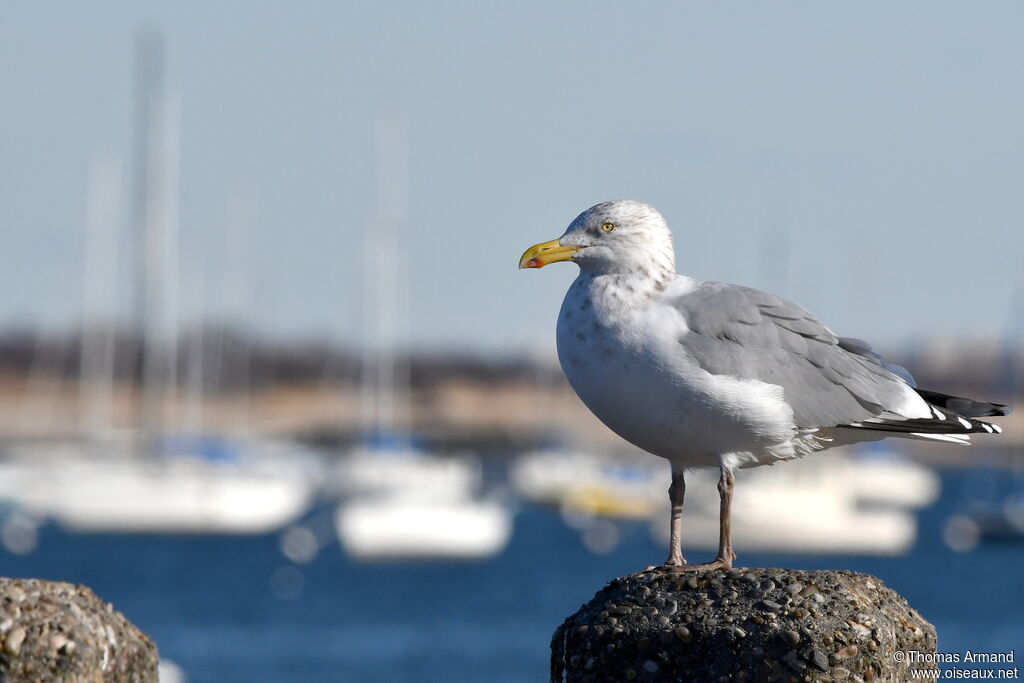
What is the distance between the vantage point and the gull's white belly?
24.7 feet

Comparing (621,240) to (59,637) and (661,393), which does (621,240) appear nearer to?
(661,393)

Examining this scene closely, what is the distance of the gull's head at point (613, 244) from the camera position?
786 centimetres

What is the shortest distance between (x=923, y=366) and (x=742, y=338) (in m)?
134

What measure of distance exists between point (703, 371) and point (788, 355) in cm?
58

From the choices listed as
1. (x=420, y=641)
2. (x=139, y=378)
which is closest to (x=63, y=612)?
(x=420, y=641)

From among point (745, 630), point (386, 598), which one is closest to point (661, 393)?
point (745, 630)

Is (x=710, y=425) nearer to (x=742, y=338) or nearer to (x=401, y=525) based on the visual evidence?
(x=742, y=338)

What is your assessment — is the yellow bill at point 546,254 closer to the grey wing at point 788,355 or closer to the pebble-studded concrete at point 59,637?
the grey wing at point 788,355

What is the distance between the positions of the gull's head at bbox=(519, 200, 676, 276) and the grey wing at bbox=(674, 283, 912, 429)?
0.84 feet

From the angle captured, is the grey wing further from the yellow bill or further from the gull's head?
the yellow bill

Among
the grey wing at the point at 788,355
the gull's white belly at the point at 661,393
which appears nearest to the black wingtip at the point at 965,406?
the grey wing at the point at 788,355

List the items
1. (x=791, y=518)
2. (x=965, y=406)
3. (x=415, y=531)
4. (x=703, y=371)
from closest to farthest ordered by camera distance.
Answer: (x=703, y=371) < (x=965, y=406) < (x=415, y=531) < (x=791, y=518)

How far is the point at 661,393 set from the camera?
753 centimetres

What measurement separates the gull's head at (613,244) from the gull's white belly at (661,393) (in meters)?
0.22
